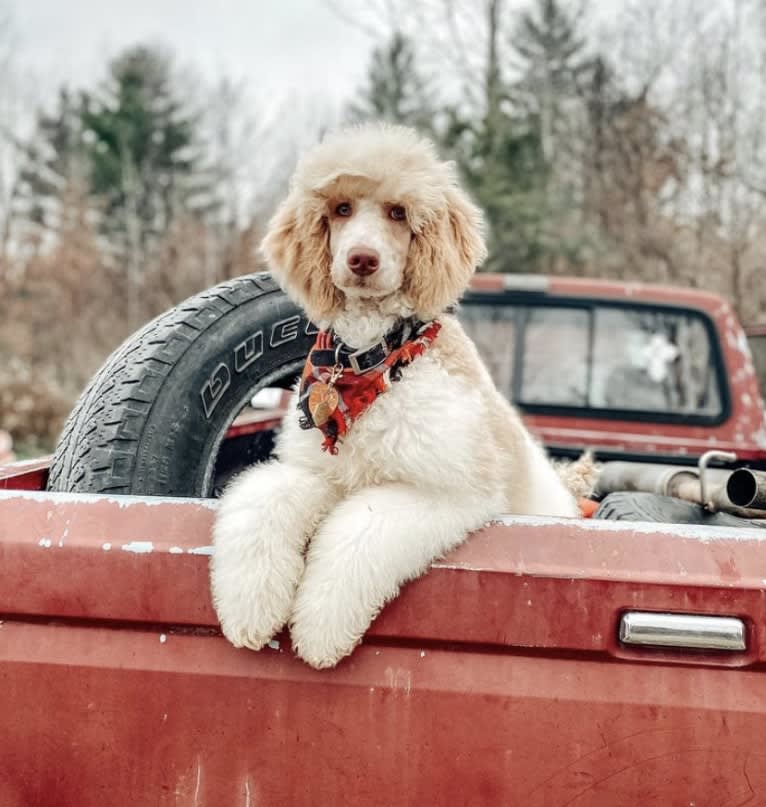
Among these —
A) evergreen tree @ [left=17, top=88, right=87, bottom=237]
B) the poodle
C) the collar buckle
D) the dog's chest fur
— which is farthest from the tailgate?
evergreen tree @ [left=17, top=88, right=87, bottom=237]

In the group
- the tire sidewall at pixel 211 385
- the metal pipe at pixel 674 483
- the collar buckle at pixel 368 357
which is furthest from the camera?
the metal pipe at pixel 674 483

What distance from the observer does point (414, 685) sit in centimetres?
157

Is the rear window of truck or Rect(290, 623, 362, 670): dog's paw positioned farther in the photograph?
the rear window of truck

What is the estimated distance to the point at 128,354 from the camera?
7.65ft

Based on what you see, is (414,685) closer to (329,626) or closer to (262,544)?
(329,626)

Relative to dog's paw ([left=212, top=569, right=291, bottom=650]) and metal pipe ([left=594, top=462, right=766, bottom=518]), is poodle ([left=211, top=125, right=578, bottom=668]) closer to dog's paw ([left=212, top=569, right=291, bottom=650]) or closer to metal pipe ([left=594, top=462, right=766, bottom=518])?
dog's paw ([left=212, top=569, right=291, bottom=650])

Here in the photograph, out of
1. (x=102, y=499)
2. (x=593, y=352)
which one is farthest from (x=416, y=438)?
(x=593, y=352)

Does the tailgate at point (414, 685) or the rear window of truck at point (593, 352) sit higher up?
the rear window of truck at point (593, 352)

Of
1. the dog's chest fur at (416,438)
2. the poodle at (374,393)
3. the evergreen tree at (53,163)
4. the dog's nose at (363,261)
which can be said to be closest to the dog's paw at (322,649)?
the poodle at (374,393)

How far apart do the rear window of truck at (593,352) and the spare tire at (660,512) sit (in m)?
2.00

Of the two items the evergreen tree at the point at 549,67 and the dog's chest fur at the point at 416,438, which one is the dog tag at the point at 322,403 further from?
the evergreen tree at the point at 549,67

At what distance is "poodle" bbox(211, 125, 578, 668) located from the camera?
1.80 metres

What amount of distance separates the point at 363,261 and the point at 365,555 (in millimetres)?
663

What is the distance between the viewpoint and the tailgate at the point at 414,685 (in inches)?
60.3
